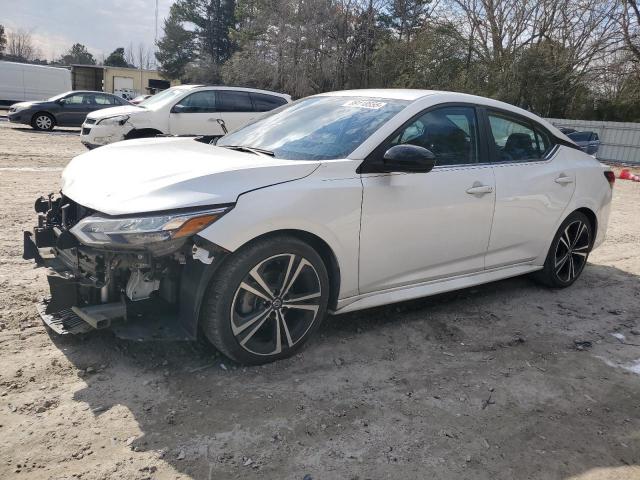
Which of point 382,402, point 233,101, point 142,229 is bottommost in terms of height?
point 382,402

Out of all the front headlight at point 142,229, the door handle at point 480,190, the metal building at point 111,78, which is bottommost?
the front headlight at point 142,229

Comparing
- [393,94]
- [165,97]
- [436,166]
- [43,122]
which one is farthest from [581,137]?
[43,122]

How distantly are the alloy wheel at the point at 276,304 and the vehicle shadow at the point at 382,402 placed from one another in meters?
0.18

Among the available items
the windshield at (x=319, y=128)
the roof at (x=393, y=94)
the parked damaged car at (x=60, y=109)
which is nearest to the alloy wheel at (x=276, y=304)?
the windshield at (x=319, y=128)

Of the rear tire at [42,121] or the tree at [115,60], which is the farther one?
the tree at [115,60]

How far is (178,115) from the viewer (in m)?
11.3

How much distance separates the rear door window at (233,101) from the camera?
1182cm

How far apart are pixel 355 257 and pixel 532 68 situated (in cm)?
2461

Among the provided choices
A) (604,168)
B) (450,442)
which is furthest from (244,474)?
(604,168)

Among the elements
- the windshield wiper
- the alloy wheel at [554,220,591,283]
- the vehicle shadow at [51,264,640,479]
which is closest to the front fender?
the windshield wiper

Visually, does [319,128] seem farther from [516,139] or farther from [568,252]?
[568,252]

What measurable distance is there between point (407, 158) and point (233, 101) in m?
9.18

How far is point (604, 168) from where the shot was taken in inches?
216

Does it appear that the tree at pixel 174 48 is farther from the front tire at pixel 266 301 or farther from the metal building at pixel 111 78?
the front tire at pixel 266 301
